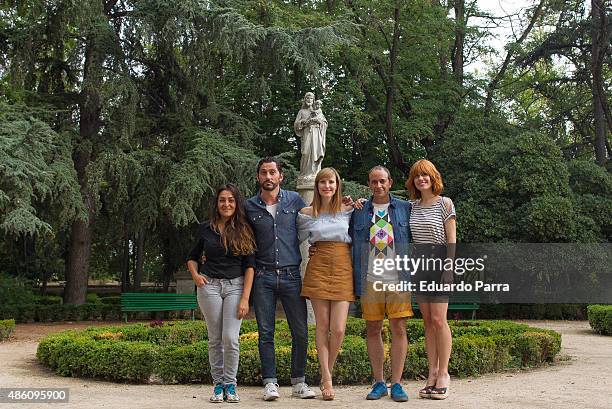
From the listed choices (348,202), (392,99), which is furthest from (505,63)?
(348,202)

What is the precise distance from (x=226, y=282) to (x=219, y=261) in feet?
0.58

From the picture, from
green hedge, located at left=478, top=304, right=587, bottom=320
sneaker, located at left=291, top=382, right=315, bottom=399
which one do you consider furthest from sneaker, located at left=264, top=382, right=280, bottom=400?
green hedge, located at left=478, top=304, right=587, bottom=320

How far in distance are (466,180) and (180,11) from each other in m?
8.94

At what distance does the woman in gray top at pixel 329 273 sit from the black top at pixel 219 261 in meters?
0.52

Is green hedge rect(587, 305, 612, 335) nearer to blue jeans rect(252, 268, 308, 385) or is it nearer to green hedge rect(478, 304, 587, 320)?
green hedge rect(478, 304, 587, 320)

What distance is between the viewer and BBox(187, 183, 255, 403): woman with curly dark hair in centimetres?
560

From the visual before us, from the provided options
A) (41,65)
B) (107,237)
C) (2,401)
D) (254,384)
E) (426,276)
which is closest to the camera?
(426,276)

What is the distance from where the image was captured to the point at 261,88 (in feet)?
61.4

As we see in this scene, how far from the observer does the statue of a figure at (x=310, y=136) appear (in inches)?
446

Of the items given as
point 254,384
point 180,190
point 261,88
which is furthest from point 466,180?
point 254,384

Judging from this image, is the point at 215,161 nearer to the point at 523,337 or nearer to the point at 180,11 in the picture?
the point at 180,11

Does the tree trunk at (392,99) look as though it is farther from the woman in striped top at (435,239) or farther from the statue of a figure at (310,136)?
the woman in striped top at (435,239)

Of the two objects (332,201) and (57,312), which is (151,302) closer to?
(57,312)

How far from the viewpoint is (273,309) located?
225 inches
